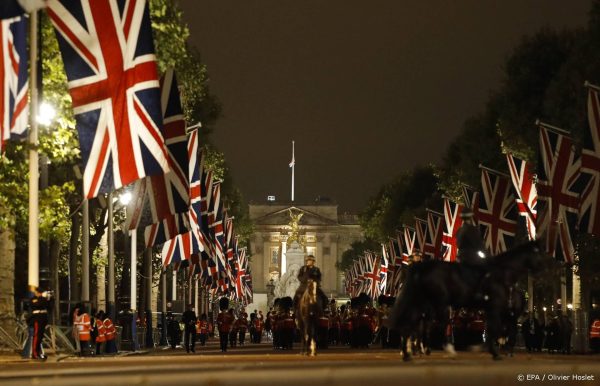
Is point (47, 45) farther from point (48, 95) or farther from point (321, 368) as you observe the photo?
point (321, 368)

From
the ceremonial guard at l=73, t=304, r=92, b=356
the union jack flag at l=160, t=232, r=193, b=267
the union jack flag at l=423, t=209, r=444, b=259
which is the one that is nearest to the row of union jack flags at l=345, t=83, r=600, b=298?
the union jack flag at l=423, t=209, r=444, b=259

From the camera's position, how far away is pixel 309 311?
3156cm

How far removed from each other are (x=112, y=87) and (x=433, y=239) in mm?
38887

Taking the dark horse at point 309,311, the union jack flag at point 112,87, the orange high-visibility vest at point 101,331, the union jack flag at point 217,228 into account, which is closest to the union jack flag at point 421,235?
the union jack flag at point 217,228

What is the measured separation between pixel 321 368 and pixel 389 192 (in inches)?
5340

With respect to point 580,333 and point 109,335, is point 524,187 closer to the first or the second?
point 580,333

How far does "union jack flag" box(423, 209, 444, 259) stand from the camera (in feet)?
206

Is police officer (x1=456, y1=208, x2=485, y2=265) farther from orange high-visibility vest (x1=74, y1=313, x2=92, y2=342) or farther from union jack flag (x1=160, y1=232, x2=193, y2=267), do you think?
union jack flag (x1=160, y1=232, x2=193, y2=267)

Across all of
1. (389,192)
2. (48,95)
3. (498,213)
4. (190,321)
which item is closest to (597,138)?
(498,213)

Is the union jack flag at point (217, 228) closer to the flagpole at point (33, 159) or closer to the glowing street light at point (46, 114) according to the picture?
the glowing street light at point (46, 114)

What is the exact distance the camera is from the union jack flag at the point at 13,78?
973 inches

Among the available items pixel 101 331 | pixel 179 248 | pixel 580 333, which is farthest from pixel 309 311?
pixel 580 333

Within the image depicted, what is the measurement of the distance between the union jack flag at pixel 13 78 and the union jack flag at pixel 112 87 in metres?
0.89

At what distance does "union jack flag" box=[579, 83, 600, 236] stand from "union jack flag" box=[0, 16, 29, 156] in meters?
16.7
